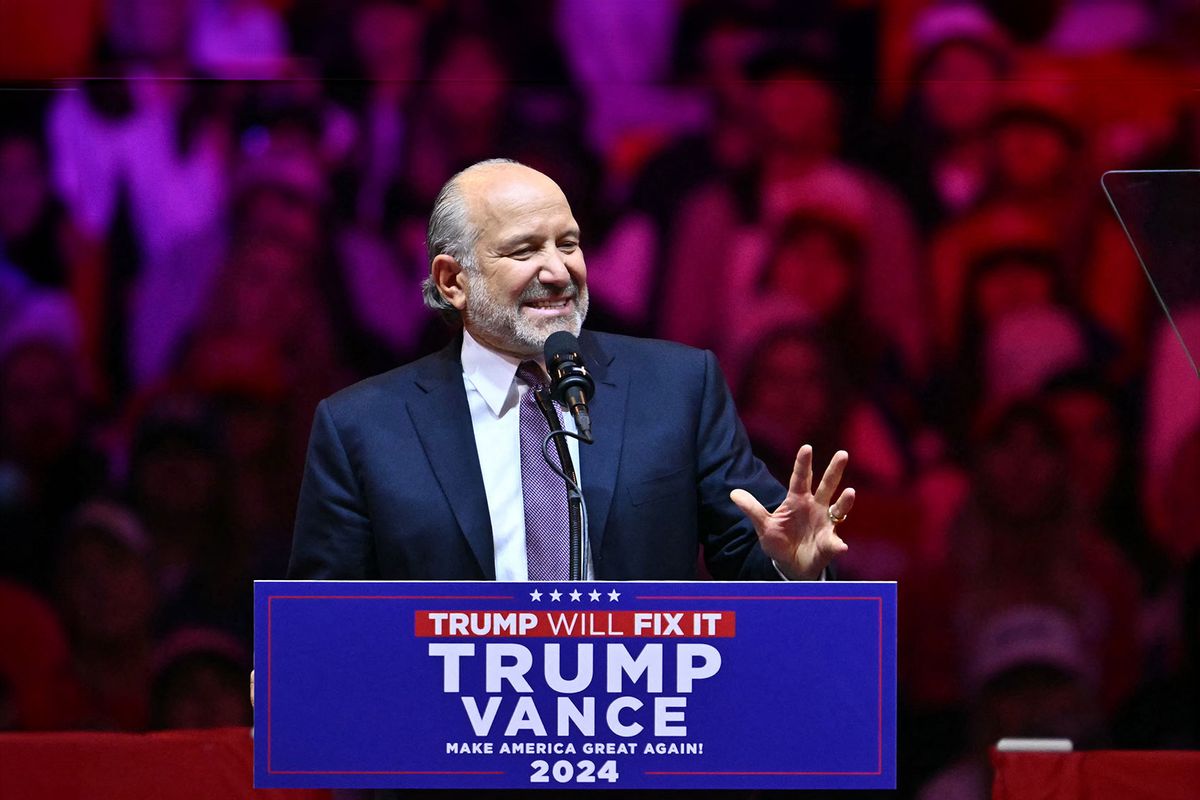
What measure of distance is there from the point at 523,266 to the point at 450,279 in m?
0.18

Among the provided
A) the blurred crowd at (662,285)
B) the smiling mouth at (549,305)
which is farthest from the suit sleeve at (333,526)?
the blurred crowd at (662,285)

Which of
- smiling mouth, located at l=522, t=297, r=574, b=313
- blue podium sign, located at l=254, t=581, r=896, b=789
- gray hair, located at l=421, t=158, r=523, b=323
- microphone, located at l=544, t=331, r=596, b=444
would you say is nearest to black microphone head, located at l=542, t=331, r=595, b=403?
microphone, located at l=544, t=331, r=596, b=444

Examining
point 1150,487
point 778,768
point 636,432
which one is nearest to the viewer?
point 778,768

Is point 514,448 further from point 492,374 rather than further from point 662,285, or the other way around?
point 662,285

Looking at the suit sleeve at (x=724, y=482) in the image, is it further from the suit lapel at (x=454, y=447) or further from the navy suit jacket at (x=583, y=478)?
the suit lapel at (x=454, y=447)

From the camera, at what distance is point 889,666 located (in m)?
1.75

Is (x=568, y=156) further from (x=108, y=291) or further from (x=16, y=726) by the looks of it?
(x=16, y=726)

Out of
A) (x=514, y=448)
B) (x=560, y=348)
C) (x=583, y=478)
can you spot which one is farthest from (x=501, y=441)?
(x=560, y=348)

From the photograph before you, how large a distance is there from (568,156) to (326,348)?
721 millimetres

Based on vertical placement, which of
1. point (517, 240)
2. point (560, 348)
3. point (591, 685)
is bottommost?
point (591, 685)

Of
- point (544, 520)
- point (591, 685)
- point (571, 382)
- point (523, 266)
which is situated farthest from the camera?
point (523, 266)

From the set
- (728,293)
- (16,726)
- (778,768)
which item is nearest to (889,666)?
(778,768)

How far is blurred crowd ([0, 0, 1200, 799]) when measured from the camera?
3494mm

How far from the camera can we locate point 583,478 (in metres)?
2.26
